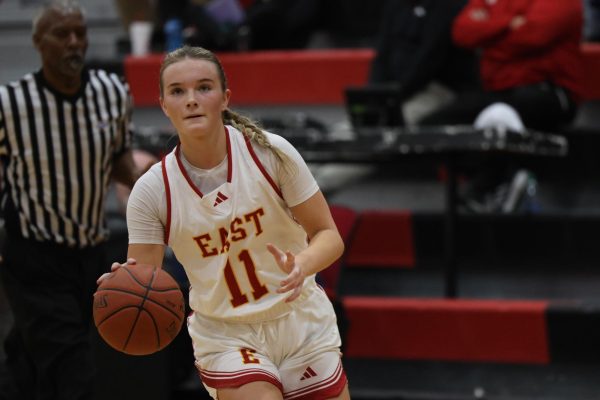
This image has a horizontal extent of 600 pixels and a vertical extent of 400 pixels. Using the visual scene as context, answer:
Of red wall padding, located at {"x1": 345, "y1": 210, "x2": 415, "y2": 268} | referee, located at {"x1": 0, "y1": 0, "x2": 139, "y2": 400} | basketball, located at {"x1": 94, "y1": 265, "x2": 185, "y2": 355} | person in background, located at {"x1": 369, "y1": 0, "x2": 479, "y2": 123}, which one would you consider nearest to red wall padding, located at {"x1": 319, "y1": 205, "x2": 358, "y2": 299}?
red wall padding, located at {"x1": 345, "y1": 210, "x2": 415, "y2": 268}

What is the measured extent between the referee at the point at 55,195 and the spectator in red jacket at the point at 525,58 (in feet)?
8.44

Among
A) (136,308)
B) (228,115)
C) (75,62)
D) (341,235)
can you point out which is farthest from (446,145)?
(136,308)

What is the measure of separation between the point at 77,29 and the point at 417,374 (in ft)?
8.65

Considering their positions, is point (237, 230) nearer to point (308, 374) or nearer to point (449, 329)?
point (308, 374)

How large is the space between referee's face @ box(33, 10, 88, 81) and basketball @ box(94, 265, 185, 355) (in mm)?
1684

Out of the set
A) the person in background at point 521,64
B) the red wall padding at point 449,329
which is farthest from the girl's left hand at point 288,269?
the person in background at point 521,64

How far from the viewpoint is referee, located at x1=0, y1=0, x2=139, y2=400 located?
4914 millimetres

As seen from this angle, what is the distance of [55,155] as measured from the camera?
4992 mm

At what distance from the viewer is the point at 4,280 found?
5012mm

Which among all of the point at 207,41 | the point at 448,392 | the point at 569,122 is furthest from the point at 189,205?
the point at 207,41

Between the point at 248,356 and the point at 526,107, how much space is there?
3560 millimetres

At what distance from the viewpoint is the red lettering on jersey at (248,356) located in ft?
11.9

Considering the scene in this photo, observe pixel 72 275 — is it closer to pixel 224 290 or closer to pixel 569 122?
pixel 224 290

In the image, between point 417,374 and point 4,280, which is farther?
point 417,374
